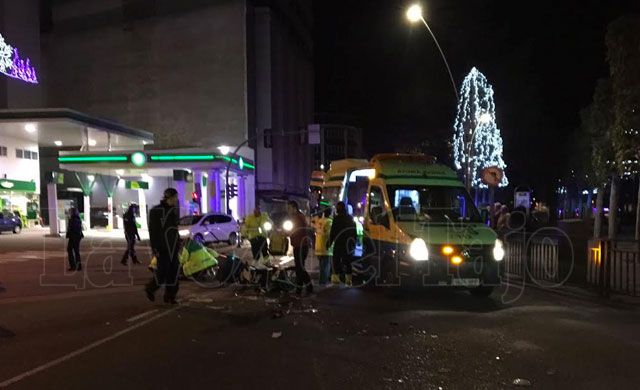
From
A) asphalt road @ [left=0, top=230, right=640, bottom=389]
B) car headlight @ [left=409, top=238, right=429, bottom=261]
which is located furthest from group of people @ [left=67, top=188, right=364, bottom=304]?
car headlight @ [left=409, top=238, right=429, bottom=261]

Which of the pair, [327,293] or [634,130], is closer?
[327,293]

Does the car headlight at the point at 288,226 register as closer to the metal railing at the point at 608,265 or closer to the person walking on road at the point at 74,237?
the metal railing at the point at 608,265

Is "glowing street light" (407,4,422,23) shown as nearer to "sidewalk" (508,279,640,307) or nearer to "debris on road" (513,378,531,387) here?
"sidewalk" (508,279,640,307)

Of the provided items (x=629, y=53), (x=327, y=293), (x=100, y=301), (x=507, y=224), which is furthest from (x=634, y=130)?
(x=100, y=301)

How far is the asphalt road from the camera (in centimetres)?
594

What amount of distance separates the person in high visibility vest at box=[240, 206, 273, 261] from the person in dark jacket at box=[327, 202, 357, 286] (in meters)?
1.67

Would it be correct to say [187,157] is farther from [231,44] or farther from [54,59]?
[54,59]

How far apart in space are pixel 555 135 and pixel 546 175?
2.75 m

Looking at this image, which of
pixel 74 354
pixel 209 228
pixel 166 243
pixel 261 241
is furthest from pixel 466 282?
pixel 209 228

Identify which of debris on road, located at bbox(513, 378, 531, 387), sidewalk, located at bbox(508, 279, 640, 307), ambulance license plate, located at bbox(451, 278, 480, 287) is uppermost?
ambulance license plate, located at bbox(451, 278, 480, 287)

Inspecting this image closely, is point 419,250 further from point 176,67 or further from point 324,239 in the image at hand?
point 176,67

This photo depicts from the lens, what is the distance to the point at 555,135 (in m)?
39.8

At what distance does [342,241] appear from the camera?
11641 millimetres

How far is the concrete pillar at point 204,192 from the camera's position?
35.0 metres
